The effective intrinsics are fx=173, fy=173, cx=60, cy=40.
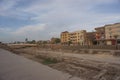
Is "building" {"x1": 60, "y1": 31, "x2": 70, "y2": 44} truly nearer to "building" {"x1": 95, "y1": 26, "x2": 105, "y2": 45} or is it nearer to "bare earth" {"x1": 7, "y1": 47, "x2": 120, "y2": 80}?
"building" {"x1": 95, "y1": 26, "x2": 105, "y2": 45}

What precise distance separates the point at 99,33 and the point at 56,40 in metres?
63.4

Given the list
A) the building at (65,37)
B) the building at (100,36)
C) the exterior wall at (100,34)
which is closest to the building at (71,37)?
the building at (65,37)

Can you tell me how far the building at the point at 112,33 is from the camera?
5993cm

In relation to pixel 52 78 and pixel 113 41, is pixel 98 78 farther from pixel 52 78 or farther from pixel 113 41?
pixel 113 41

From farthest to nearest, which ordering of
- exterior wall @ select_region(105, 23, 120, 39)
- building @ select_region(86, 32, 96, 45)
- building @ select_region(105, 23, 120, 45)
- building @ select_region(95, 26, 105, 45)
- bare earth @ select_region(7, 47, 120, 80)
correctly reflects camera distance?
building @ select_region(86, 32, 96, 45) → building @ select_region(95, 26, 105, 45) → exterior wall @ select_region(105, 23, 120, 39) → building @ select_region(105, 23, 120, 45) → bare earth @ select_region(7, 47, 120, 80)

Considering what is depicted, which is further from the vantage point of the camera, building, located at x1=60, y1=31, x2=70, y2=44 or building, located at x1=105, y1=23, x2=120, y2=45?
building, located at x1=60, y1=31, x2=70, y2=44

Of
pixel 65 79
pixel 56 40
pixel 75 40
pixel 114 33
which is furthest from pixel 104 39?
pixel 56 40

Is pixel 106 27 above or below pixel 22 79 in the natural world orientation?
above

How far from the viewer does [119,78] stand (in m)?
14.3

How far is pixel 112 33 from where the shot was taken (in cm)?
6325

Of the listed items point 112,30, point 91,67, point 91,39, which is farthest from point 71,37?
→ point 91,67

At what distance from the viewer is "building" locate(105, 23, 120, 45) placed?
59.9 meters

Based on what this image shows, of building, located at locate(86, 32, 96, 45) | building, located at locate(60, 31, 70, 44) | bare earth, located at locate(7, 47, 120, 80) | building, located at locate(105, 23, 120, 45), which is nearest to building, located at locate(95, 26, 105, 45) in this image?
building, located at locate(105, 23, 120, 45)

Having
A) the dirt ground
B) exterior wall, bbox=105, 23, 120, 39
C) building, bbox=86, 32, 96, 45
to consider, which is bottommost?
the dirt ground
